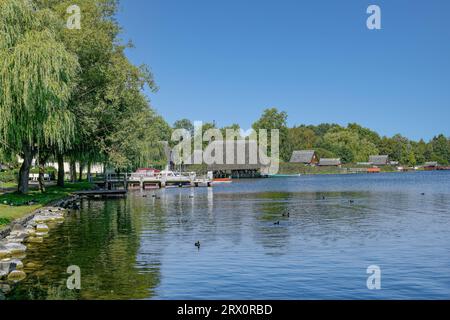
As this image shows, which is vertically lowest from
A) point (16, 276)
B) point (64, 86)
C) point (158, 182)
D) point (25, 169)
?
point (16, 276)

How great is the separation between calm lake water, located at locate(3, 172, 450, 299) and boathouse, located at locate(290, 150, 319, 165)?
13976 cm

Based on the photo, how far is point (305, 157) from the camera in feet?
590

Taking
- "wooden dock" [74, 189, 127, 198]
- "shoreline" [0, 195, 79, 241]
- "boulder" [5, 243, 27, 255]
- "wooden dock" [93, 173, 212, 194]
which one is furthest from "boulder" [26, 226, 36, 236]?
"wooden dock" [93, 173, 212, 194]

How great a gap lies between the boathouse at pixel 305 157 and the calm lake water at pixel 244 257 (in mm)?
139757

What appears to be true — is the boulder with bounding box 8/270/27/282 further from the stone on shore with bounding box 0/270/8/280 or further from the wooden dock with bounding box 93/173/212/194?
the wooden dock with bounding box 93/173/212/194

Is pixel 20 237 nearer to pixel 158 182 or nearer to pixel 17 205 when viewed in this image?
pixel 17 205

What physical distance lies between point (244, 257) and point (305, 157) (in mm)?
158900

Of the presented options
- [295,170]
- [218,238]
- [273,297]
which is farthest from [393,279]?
[295,170]

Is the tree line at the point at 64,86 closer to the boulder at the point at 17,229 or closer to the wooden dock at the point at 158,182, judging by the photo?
the boulder at the point at 17,229

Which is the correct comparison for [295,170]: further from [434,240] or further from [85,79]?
[434,240]

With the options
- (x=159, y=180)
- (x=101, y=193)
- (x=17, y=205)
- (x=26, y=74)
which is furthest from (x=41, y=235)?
(x=159, y=180)

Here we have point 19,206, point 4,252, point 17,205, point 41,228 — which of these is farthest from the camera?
point 17,205

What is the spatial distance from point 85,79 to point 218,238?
2476 cm

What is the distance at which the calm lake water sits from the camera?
17.0 metres
